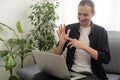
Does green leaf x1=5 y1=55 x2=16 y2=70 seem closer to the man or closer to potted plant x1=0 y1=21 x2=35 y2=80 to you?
potted plant x1=0 y1=21 x2=35 y2=80

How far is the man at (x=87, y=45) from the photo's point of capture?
179 cm

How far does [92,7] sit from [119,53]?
2.46ft

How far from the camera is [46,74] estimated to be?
5.82 feet

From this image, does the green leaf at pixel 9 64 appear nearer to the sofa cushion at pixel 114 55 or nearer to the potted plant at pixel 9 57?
the potted plant at pixel 9 57

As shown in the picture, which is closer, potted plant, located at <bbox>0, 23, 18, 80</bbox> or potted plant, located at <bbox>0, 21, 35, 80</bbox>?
potted plant, located at <bbox>0, 23, 18, 80</bbox>

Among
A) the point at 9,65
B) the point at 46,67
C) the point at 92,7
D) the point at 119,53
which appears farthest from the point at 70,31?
the point at 9,65

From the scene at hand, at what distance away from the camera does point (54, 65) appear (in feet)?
5.24

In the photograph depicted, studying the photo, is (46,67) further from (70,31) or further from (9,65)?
(9,65)

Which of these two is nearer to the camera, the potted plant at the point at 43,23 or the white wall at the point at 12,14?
the white wall at the point at 12,14

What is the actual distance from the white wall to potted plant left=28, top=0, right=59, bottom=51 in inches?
3.4

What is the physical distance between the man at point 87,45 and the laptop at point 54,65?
10 centimetres

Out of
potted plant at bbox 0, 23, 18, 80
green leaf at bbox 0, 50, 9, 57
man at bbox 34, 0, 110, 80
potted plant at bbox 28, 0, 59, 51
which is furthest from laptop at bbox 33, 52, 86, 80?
potted plant at bbox 28, 0, 59, 51

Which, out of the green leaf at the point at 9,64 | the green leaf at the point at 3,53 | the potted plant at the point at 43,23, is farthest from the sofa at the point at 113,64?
the potted plant at the point at 43,23

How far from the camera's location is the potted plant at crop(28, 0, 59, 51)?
2736 millimetres
